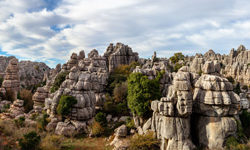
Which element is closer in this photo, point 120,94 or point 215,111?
point 215,111

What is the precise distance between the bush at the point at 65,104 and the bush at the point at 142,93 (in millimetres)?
7561

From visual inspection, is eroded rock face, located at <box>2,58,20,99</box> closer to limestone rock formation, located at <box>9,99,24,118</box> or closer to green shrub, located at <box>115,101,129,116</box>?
limestone rock formation, located at <box>9,99,24,118</box>

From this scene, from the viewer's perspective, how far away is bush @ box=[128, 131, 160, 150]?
14113mm

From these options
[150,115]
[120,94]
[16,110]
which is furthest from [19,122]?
[150,115]

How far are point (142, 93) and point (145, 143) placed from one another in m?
5.89

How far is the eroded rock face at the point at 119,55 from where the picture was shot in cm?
5309

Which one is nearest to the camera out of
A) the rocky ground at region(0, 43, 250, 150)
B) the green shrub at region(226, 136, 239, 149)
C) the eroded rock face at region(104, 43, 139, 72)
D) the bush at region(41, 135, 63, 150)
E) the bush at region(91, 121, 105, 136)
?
the green shrub at region(226, 136, 239, 149)

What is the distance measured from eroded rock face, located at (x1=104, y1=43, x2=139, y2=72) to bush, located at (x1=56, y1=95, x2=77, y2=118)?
3216 cm

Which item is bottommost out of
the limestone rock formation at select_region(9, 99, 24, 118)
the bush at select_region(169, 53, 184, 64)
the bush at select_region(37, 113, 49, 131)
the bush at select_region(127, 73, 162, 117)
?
the bush at select_region(37, 113, 49, 131)

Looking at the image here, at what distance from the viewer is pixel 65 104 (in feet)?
64.5

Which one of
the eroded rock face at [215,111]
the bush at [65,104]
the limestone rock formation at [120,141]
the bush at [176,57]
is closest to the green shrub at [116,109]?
the bush at [65,104]

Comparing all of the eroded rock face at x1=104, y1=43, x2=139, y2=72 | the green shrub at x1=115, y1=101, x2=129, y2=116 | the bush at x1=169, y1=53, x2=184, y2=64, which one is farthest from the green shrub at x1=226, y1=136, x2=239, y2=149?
the bush at x1=169, y1=53, x2=184, y2=64

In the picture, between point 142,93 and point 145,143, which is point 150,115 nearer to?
point 142,93

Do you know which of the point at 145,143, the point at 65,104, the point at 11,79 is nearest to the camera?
the point at 145,143
